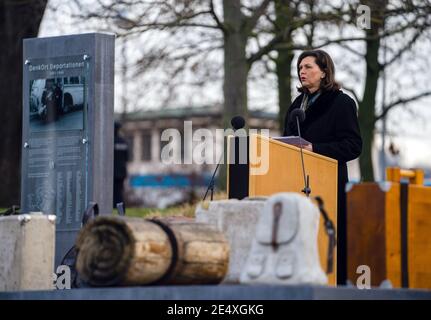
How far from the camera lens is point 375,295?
686 cm

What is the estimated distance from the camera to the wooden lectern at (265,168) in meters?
8.75

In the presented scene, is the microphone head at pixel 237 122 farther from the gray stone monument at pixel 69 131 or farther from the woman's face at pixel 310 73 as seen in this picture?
the gray stone monument at pixel 69 131

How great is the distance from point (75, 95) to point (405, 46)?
44.2ft

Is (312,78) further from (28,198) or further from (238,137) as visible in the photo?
(28,198)

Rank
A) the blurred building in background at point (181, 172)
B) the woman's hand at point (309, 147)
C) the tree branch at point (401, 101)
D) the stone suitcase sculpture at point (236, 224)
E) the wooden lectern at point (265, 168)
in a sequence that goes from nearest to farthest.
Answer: the stone suitcase sculpture at point (236, 224) < the wooden lectern at point (265, 168) < the woman's hand at point (309, 147) < the tree branch at point (401, 101) < the blurred building in background at point (181, 172)

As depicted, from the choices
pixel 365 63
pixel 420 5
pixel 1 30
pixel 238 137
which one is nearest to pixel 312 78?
pixel 238 137

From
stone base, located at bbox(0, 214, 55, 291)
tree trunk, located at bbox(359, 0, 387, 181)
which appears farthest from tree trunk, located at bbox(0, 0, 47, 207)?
stone base, located at bbox(0, 214, 55, 291)

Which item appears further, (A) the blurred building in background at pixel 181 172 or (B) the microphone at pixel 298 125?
(A) the blurred building in background at pixel 181 172

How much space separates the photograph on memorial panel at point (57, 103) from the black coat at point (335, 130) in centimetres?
196

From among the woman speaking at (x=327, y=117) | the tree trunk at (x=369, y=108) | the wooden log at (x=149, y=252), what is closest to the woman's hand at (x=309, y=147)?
the woman speaking at (x=327, y=117)

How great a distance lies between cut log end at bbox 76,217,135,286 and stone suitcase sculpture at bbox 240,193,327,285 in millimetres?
600

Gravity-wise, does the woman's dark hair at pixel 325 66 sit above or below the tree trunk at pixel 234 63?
below
